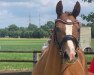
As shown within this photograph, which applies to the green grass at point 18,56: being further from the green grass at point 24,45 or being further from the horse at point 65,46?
the horse at point 65,46

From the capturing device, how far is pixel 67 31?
5.12m

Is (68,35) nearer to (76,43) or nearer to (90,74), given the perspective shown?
(76,43)

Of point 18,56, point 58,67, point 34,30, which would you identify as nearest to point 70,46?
point 58,67

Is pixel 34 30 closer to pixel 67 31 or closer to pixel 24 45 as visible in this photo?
pixel 67 31

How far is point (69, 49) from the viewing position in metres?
4.98

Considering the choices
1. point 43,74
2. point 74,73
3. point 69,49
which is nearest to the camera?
point 69,49

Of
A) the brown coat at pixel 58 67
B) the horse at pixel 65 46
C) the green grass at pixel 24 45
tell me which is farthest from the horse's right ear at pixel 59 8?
the green grass at pixel 24 45

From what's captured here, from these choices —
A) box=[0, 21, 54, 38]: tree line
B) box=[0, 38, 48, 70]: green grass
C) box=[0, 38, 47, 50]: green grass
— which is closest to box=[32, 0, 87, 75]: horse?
box=[0, 21, 54, 38]: tree line

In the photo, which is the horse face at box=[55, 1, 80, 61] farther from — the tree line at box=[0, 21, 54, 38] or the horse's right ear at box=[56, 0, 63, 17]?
the tree line at box=[0, 21, 54, 38]

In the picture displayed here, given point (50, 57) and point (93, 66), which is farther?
point (93, 66)

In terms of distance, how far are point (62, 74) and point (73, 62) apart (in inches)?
12.4

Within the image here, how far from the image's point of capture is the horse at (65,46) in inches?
199

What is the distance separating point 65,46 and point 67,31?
0.22 meters

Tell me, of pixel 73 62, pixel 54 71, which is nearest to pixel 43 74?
pixel 54 71
